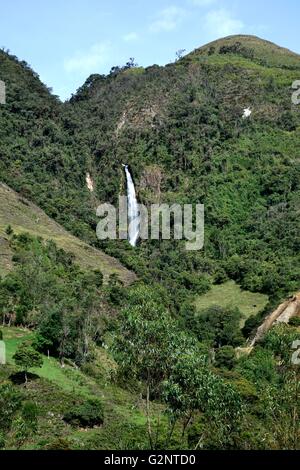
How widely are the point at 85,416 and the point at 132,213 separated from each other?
10263 centimetres

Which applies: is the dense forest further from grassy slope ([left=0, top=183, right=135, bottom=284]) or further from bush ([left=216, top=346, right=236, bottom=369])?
grassy slope ([left=0, top=183, right=135, bottom=284])

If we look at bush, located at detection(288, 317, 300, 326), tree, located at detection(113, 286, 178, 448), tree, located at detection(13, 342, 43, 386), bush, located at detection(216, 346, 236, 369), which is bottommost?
bush, located at detection(216, 346, 236, 369)

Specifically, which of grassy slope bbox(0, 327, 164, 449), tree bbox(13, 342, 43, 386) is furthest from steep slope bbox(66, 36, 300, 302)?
tree bbox(13, 342, 43, 386)

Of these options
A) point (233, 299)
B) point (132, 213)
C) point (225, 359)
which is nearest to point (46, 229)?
point (233, 299)

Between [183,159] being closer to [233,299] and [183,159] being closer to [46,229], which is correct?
[46,229]

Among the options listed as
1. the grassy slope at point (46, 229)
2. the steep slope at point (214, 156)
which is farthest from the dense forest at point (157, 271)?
the grassy slope at point (46, 229)

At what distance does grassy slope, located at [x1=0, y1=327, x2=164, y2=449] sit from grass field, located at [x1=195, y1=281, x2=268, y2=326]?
41.8 metres

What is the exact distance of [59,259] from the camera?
92.3 meters

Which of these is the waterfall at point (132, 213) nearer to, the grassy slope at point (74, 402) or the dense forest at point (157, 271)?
the dense forest at point (157, 271)

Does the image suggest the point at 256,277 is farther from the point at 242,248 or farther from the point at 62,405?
the point at 62,405

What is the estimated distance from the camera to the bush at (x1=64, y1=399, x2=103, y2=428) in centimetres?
4581

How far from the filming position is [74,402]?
48531mm

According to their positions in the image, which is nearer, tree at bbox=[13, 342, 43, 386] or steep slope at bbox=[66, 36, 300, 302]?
tree at bbox=[13, 342, 43, 386]
